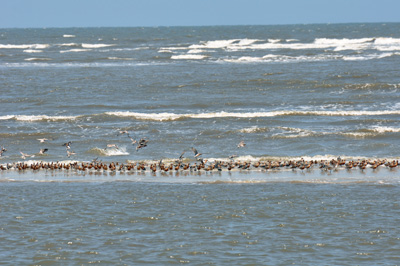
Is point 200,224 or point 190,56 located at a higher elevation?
point 190,56

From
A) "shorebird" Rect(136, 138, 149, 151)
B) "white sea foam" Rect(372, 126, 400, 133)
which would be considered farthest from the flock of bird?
"white sea foam" Rect(372, 126, 400, 133)

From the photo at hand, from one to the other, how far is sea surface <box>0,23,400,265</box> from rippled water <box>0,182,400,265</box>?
4 cm

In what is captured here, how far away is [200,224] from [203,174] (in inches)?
209

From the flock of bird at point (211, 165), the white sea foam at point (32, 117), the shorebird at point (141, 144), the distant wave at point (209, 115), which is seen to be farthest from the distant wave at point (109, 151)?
the white sea foam at point (32, 117)

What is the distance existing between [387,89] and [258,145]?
1548 centimetres

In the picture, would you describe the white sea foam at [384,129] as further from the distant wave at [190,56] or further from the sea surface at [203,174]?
the distant wave at [190,56]

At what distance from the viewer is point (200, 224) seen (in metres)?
12.3

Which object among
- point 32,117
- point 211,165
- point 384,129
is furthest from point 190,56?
point 211,165

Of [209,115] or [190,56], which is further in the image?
[190,56]

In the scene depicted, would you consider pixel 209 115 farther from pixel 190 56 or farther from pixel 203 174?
pixel 190 56

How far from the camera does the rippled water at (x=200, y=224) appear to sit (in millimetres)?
10578

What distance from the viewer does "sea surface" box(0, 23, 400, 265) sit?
36.3 feet

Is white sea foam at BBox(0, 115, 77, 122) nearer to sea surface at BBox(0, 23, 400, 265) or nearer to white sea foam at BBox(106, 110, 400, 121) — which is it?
sea surface at BBox(0, 23, 400, 265)

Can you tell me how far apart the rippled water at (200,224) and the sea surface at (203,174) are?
4cm
